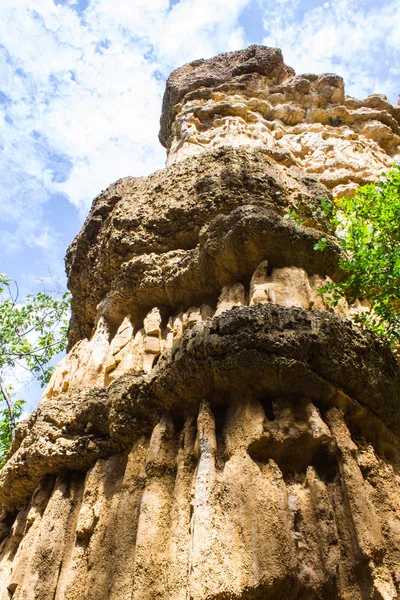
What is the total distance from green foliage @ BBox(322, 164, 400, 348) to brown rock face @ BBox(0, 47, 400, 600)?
1.48ft

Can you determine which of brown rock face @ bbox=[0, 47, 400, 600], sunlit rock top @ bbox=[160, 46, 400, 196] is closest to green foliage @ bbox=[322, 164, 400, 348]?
brown rock face @ bbox=[0, 47, 400, 600]

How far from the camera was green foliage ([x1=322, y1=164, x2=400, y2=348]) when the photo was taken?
278 inches

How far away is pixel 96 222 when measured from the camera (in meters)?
11.0

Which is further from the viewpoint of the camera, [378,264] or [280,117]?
[280,117]

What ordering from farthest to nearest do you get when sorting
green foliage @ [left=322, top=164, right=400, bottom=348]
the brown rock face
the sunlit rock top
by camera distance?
the sunlit rock top < green foliage @ [left=322, top=164, right=400, bottom=348] < the brown rock face

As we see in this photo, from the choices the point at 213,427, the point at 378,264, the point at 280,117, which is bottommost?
the point at 213,427

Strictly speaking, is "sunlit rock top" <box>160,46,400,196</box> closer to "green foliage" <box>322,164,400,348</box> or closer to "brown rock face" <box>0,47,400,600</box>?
"brown rock face" <box>0,47,400,600</box>

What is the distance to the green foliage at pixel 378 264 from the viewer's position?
23.1 ft

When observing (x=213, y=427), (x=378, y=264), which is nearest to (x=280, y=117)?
(x=378, y=264)

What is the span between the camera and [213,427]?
18.4ft

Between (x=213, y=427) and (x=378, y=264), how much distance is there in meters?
3.42

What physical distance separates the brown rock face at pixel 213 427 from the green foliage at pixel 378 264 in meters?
0.45

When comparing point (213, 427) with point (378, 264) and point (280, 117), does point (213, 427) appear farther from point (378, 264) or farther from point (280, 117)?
point (280, 117)

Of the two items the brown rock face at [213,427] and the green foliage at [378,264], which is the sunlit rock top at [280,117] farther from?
the green foliage at [378,264]
